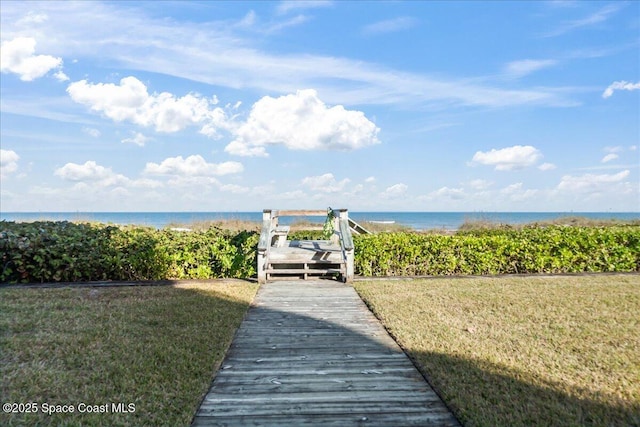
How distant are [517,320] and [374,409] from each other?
3271 mm

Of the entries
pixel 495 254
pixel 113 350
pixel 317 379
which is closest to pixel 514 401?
pixel 317 379

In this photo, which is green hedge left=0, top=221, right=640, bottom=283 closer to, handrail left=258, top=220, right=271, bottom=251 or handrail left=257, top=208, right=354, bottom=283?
handrail left=257, top=208, right=354, bottom=283

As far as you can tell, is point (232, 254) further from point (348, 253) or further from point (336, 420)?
point (336, 420)

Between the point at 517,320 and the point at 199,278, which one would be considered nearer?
the point at 517,320

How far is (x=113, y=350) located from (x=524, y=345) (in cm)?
452

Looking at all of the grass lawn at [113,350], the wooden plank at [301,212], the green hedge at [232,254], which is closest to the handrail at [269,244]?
the wooden plank at [301,212]

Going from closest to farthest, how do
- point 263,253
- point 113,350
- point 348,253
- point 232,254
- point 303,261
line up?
1. point 113,350
2. point 348,253
3. point 263,253
4. point 303,261
5. point 232,254

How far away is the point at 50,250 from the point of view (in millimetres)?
7875

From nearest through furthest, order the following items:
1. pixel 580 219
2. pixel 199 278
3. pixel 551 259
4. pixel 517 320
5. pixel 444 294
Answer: pixel 517 320 < pixel 444 294 < pixel 199 278 < pixel 551 259 < pixel 580 219

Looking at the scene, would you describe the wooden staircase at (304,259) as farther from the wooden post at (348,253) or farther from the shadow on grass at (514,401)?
the shadow on grass at (514,401)

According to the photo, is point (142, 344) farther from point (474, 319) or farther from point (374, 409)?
point (474, 319)

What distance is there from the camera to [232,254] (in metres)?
8.69

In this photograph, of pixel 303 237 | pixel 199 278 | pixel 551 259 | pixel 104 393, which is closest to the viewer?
pixel 104 393

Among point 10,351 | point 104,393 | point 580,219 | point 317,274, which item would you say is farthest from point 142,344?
point 580,219
